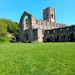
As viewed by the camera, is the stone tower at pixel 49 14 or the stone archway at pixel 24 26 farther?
the stone tower at pixel 49 14

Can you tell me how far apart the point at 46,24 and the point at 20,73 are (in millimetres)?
62608

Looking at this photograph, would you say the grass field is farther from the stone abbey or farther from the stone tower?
the stone tower

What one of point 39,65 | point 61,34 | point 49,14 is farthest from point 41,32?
point 39,65

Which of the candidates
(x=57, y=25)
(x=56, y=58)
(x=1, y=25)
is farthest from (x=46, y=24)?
(x=56, y=58)

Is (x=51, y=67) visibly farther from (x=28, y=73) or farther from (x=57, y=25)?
(x=57, y=25)

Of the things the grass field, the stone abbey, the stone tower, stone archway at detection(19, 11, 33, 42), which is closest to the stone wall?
the stone abbey

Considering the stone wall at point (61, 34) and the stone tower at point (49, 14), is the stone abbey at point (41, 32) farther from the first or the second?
the stone tower at point (49, 14)

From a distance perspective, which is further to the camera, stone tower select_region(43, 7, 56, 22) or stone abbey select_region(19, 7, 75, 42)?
stone tower select_region(43, 7, 56, 22)

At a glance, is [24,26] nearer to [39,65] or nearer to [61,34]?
[61,34]

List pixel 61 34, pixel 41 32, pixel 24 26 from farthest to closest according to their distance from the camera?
pixel 24 26
pixel 41 32
pixel 61 34

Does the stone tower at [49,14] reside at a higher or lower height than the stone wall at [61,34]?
higher

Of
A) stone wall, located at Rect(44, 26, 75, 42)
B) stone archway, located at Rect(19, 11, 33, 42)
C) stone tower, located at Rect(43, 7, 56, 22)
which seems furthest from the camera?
stone tower, located at Rect(43, 7, 56, 22)

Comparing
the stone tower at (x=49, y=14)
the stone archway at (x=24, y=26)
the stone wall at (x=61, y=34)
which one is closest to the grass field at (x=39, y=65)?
the stone wall at (x=61, y=34)

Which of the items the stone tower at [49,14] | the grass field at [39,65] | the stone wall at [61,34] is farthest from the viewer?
the stone tower at [49,14]
